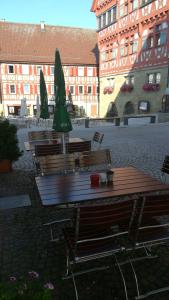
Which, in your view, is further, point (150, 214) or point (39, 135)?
point (39, 135)

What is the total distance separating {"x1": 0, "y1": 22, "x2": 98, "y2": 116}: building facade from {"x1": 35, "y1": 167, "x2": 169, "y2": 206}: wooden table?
30.8 m

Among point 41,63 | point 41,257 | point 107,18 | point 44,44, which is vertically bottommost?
point 41,257

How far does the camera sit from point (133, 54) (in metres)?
24.5

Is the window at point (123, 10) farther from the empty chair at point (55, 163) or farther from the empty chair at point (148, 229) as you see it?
the empty chair at point (148, 229)

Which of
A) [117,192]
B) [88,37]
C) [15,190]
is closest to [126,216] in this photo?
[117,192]

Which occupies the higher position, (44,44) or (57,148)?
(44,44)

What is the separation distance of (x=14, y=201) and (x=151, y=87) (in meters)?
19.8

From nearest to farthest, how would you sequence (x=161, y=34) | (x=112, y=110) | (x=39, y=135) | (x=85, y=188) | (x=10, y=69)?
1. (x=85, y=188)
2. (x=39, y=135)
3. (x=161, y=34)
4. (x=112, y=110)
5. (x=10, y=69)

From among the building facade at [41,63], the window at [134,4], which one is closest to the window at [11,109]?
the building facade at [41,63]

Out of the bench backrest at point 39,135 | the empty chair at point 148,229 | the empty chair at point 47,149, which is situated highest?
the bench backrest at point 39,135

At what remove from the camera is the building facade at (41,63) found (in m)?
34.2

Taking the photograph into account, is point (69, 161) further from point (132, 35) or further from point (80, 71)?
Result: point (80, 71)

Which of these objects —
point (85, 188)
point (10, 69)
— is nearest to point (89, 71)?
point (10, 69)

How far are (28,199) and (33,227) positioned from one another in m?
1.13
